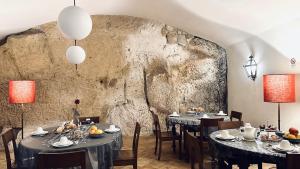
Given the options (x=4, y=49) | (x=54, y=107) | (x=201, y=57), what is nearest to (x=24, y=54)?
(x=4, y=49)

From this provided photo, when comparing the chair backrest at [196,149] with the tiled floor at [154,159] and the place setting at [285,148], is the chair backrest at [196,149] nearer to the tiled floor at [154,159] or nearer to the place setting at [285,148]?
the place setting at [285,148]

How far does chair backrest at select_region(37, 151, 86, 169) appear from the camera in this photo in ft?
6.12

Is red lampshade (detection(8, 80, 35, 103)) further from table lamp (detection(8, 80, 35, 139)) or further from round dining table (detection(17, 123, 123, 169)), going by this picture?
round dining table (detection(17, 123, 123, 169))

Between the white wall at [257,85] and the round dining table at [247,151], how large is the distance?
5.07 ft

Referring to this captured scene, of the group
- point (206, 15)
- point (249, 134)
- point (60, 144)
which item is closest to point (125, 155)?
point (60, 144)

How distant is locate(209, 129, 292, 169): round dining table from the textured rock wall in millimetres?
3295

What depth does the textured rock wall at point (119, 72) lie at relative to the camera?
16.9ft

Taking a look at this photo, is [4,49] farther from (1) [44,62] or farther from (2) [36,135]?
(2) [36,135]

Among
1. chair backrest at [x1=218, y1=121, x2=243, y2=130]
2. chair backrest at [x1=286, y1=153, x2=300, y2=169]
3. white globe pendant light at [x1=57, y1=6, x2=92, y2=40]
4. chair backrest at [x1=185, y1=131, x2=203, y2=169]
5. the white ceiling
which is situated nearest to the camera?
chair backrest at [x1=286, y1=153, x2=300, y2=169]

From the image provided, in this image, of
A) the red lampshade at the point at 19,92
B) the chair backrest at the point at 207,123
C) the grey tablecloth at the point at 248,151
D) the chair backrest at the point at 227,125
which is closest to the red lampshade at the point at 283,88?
the chair backrest at the point at 227,125

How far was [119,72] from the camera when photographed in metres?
5.67

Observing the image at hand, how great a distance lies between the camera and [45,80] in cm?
527

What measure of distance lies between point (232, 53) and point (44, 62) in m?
3.75

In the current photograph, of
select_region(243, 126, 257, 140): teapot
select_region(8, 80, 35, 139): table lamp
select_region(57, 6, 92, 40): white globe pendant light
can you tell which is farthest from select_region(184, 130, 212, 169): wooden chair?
select_region(8, 80, 35, 139): table lamp
